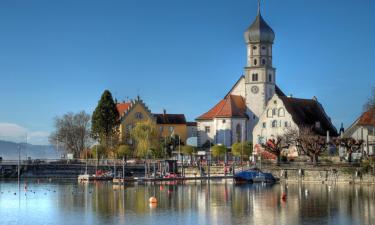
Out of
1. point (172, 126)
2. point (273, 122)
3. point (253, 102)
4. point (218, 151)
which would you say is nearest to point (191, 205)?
point (273, 122)

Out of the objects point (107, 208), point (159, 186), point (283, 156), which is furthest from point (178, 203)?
point (283, 156)

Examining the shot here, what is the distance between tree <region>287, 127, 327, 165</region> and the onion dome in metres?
20.6

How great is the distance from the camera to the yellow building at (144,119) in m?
137

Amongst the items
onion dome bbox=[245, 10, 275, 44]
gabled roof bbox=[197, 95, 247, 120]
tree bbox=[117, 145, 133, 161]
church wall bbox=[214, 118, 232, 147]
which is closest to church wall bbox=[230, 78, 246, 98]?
gabled roof bbox=[197, 95, 247, 120]

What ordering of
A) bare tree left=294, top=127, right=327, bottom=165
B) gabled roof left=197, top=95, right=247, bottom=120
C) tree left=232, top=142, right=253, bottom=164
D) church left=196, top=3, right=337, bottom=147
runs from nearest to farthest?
bare tree left=294, top=127, right=327, bottom=165 → tree left=232, top=142, right=253, bottom=164 → church left=196, top=3, right=337, bottom=147 → gabled roof left=197, top=95, right=247, bottom=120

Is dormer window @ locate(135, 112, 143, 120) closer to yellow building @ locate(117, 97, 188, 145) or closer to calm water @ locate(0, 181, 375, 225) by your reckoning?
yellow building @ locate(117, 97, 188, 145)

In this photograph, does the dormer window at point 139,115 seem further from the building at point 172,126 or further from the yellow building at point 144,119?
the building at point 172,126

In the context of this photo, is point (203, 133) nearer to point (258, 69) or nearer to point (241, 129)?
point (241, 129)

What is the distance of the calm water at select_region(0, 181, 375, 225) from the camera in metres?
58.3

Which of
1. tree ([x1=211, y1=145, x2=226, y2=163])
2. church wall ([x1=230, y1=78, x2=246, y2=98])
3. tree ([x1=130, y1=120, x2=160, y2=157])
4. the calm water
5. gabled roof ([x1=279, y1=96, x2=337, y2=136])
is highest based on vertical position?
church wall ([x1=230, y1=78, x2=246, y2=98])

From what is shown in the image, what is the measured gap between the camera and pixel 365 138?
108 meters

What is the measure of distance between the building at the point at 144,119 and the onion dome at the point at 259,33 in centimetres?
2196

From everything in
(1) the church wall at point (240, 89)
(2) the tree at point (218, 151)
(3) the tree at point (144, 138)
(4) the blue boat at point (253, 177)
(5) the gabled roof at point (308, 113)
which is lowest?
(4) the blue boat at point (253, 177)

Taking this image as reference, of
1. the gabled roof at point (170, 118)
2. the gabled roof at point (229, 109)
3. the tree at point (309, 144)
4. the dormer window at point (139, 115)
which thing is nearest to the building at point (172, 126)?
the gabled roof at point (170, 118)
